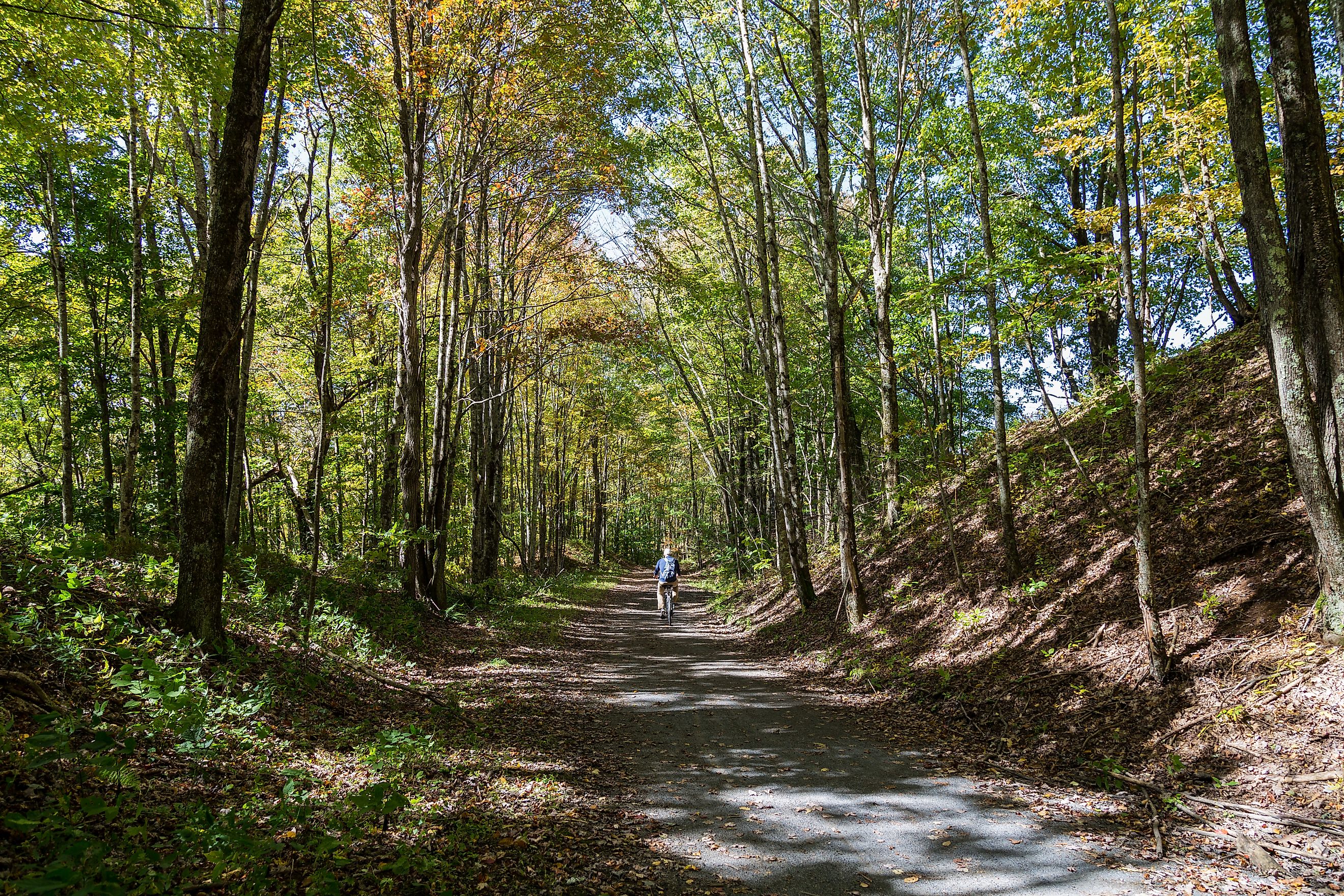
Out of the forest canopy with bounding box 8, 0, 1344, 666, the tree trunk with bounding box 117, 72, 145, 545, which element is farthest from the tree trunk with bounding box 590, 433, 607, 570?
the tree trunk with bounding box 117, 72, 145, 545

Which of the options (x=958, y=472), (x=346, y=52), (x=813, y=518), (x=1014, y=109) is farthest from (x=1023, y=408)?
(x=346, y=52)

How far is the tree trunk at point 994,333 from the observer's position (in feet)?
Answer: 26.3

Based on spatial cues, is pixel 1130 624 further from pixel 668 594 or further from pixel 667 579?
pixel 668 594

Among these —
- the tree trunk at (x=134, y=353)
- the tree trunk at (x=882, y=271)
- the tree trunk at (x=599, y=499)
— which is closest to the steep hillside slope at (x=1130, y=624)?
the tree trunk at (x=882, y=271)

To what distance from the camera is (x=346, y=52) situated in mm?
10453

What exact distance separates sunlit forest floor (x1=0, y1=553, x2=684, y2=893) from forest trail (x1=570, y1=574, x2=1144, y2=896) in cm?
44

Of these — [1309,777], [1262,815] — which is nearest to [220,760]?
[1262,815]

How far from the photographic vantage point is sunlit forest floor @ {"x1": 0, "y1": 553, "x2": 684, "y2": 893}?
3.06m

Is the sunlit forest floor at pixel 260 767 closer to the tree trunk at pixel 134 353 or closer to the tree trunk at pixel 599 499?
the tree trunk at pixel 134 353

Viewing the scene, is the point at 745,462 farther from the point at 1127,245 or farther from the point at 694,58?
the point at 1127,245

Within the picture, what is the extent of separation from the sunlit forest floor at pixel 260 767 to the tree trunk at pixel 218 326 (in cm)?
49

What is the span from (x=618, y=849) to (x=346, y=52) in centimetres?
1195

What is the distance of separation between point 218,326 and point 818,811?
633 cm

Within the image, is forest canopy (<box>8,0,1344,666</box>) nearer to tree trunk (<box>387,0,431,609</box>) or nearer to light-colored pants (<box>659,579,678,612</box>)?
tree trunk (<box>387,0,431,609</box>)
